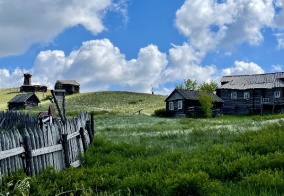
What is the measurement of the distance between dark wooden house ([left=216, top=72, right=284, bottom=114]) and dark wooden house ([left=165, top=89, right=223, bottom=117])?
317cm

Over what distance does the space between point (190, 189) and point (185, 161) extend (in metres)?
2.68

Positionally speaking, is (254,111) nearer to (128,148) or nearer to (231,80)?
(231,80)

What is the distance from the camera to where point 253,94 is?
72.4 m

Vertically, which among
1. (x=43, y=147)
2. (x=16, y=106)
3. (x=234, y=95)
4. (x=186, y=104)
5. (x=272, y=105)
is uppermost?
(x=234, y=95)

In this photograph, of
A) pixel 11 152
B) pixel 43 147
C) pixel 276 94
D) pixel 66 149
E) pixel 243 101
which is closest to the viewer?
pixel 11 152

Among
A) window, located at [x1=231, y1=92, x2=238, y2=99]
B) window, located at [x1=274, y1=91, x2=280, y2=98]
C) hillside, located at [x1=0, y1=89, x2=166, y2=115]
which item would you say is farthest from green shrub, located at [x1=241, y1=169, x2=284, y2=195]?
hillside, located at [x1=0, y1=89, x2=166, y2=115]

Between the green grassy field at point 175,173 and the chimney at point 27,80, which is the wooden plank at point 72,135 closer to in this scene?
the green grassy field at point 175,173

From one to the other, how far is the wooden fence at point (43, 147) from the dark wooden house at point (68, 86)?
358 feet

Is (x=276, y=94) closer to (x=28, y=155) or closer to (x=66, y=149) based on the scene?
(x=66, y=149)

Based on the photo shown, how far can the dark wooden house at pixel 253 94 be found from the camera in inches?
2771

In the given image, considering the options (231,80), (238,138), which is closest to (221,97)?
(231,80)

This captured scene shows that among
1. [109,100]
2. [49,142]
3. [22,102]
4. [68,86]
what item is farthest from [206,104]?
[68,86]

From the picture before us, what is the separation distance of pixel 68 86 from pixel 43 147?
116 m

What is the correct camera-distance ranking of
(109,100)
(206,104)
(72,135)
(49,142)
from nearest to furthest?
(49,142), (72,135), (206,104), (109,100)
